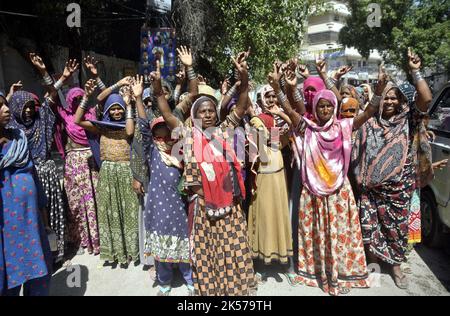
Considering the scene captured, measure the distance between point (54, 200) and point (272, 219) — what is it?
2.25 m

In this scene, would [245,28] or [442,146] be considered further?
[245,28]

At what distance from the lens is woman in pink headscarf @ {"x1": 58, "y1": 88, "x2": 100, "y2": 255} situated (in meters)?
3.49

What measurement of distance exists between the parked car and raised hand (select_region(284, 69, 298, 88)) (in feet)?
6.15

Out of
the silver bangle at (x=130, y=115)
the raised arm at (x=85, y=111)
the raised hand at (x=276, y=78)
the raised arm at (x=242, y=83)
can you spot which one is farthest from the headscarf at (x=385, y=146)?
the raised arm at (x=85, y=111)

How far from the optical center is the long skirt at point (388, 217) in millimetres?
2883

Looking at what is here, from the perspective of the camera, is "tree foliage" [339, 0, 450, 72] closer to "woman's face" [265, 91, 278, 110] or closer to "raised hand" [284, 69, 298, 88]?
"woman's face" [265, 91, 278, 110]

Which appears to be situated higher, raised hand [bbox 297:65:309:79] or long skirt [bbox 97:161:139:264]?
raised hand [bbox 297:65:309:79]

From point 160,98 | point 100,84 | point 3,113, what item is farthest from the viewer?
point 100,84

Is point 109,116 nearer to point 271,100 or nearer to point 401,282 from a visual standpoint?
point 271,100

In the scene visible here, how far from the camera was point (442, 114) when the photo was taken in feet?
13.4

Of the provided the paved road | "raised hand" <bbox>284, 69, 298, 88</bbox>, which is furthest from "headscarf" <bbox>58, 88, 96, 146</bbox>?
"raised hand" <bbox>284, 69, 298, 88</bbox>

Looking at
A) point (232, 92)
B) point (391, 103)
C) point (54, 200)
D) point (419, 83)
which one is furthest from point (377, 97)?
point (54, 200)

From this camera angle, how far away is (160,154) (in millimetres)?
2822
